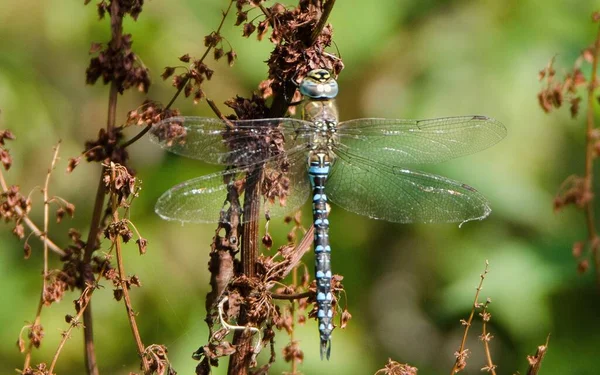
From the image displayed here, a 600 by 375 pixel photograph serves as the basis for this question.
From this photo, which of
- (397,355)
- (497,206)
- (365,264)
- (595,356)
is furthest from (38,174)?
(595,356)

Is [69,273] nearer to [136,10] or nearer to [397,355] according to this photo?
[136,10]

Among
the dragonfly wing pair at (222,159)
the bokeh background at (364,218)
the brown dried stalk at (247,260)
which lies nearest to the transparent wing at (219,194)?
the dragonfly wing pair at (222,159)

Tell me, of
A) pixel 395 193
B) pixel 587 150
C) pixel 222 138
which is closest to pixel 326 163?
pixel 395 193

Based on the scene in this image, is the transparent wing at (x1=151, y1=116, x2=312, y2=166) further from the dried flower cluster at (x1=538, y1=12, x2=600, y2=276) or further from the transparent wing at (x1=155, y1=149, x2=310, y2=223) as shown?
the dried flower cluster at (x1=538, y1=12, x2=600, y2=276)

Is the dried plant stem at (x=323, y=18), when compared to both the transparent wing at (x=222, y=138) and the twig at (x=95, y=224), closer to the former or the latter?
the transparent wing at (x=222, y=138)

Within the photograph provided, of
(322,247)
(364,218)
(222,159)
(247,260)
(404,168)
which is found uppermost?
(364,218)

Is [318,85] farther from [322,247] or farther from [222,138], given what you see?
[322,247]

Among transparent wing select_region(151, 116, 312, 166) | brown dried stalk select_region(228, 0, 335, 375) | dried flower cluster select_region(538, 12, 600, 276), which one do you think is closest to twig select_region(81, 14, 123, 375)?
transparent wing select_region(151, 116, 312, 166)
